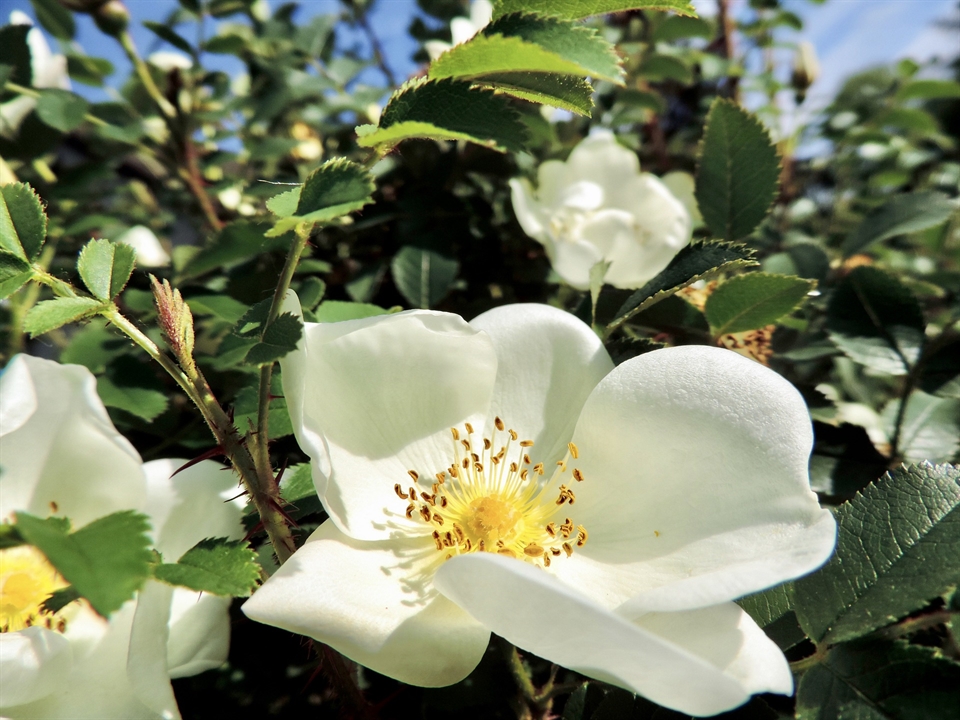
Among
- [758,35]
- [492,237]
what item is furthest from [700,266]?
[758,35]

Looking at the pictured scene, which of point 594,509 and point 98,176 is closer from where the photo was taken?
point 594,509

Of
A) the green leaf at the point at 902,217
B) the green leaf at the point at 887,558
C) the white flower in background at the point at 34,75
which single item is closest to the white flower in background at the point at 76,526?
the green leaf at the point at 887,558

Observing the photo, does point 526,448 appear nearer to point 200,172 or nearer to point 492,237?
point 492,237

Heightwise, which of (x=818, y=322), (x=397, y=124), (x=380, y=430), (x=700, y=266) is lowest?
(x=818, y=322)

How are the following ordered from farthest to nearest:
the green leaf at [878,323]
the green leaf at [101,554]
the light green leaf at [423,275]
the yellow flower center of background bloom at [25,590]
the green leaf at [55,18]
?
the green leaf at [55,18], the light green leaf at [423,275], the green leaf at [878,323], the yellow flower center of background bloom at [25,590], the green leaf at [101,554]

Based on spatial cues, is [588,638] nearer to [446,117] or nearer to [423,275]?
[446,117]

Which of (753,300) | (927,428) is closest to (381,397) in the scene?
(753,300)

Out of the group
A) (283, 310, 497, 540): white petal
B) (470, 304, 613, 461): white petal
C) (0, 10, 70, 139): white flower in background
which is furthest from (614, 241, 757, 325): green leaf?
(0, 10, 70, 139): white flower in background

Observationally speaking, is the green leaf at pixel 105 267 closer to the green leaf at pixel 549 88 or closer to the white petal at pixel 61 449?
the white petal at pixel 61 449
